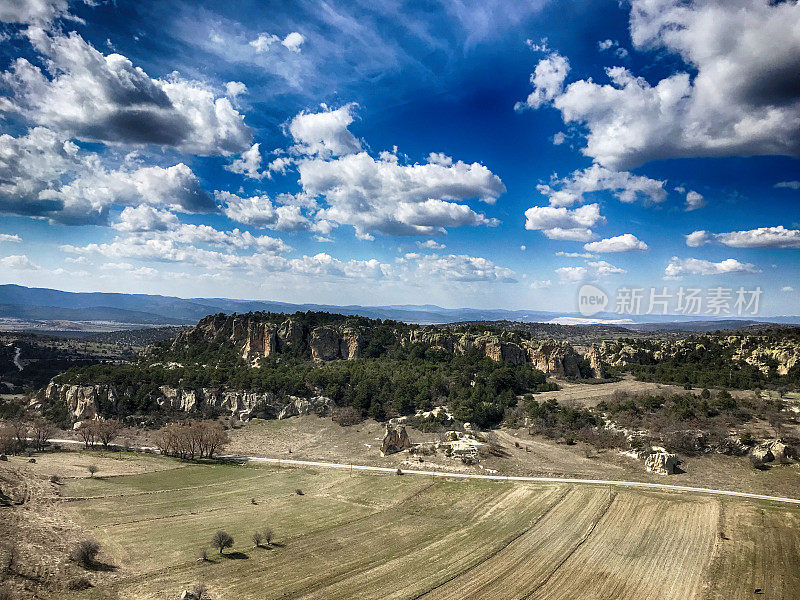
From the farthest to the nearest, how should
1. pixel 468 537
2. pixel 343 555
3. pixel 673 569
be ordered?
pixel 468 537
pixel 343 555
pixel 673 569

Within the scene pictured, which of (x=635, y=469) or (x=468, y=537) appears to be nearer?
(x=468, y=537)

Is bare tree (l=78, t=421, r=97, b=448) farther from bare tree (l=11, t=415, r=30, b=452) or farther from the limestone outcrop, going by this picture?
the limestone outcrop

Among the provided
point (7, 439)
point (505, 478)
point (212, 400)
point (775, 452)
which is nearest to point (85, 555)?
point (505, 478)

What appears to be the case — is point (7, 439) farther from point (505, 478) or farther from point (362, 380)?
point (505, 478)

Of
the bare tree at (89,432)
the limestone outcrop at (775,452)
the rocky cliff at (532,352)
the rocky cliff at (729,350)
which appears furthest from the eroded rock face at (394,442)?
the rocky cliff at (729,350)

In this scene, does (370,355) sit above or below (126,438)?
above

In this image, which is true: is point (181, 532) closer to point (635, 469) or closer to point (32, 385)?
point (635, 469)

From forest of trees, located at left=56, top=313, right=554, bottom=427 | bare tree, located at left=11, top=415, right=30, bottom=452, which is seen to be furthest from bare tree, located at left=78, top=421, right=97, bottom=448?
forest of trees, located at left=56, top=313, right=554, bottom=427

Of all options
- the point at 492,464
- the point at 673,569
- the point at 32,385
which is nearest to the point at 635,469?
the point at 492,464
